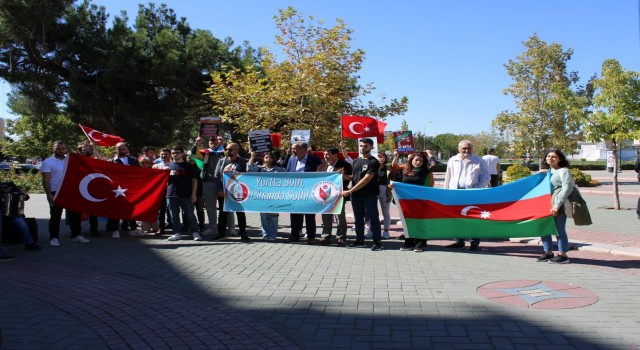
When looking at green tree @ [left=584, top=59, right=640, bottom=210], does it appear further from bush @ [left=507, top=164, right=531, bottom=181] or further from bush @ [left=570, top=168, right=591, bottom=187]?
bush @ [left=570, top=168, right=591, bottom=187]

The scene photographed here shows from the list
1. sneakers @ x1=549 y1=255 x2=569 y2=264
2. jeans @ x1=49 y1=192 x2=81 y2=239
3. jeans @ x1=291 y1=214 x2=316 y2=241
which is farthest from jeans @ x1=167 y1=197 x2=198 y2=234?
sneakers @ x1=549 y1=255 x2=569 y2=264

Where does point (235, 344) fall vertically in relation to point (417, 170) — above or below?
below

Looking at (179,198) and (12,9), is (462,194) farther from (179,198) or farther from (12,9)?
(12,9)

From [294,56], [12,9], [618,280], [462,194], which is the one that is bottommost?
[618,280]

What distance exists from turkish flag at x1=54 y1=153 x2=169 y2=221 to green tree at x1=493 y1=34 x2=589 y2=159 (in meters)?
26.6

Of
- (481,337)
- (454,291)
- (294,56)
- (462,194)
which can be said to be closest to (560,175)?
(462,194)

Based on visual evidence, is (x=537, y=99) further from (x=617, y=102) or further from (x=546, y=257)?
(x=546, y=257)

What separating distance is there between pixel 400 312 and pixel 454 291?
1.13 m

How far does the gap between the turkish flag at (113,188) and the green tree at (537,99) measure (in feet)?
87.1

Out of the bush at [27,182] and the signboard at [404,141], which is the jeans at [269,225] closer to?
the signboard at [404,141]

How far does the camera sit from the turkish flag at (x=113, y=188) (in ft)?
31.8

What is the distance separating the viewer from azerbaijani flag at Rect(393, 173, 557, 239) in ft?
25.9

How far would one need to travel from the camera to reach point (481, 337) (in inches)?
175

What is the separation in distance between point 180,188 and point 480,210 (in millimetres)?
5508
